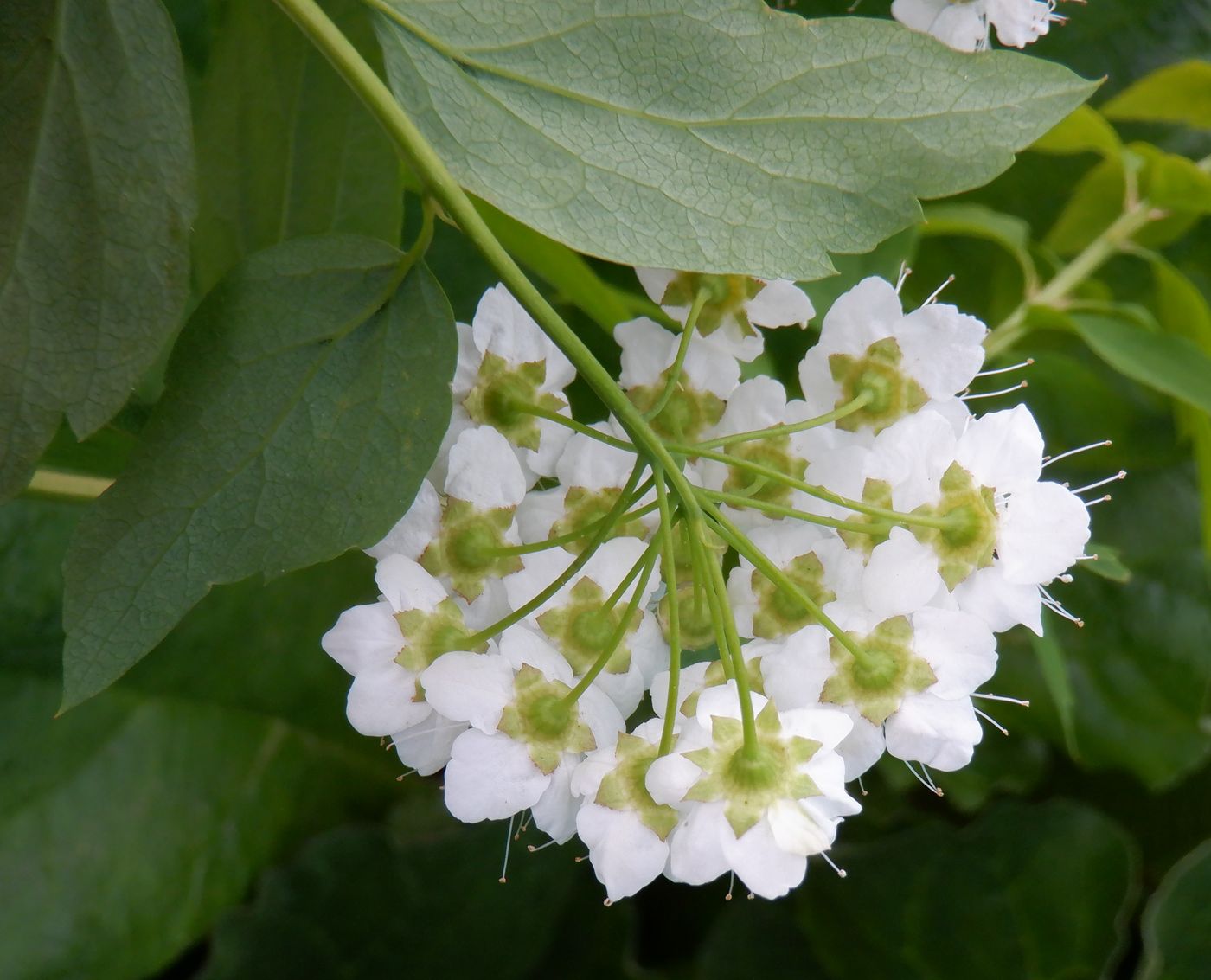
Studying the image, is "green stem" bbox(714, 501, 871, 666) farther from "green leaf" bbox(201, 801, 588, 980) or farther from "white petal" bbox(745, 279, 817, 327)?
"green leaf" bbox(201, 801, 588, 980)

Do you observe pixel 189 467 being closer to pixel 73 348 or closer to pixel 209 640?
pixel 73 348

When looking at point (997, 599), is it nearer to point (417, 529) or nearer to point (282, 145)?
point (417, 529)

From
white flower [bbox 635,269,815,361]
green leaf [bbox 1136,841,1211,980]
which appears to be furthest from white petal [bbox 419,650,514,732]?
green leaf [bbox 1136,841,1211,980]

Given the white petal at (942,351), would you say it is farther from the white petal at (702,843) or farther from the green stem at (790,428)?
the white petal at (702,843)

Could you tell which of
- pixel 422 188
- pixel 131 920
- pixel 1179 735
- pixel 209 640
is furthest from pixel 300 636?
pixel 1179 735

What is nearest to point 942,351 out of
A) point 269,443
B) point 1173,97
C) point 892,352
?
point 892,352

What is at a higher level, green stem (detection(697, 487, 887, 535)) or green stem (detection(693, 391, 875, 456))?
green stem (detection(693, 391, 875, 456))
